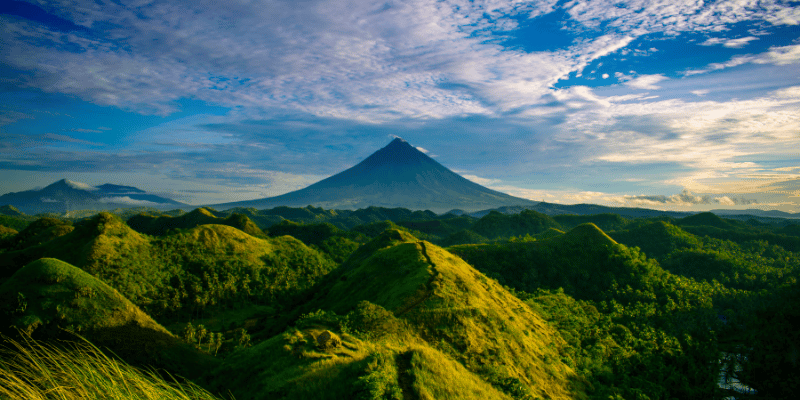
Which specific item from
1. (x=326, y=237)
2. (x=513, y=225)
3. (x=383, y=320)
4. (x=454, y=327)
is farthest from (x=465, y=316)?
(x=513, y=225)

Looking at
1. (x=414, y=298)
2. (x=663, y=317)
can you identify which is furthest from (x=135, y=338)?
(x=663, y=317)

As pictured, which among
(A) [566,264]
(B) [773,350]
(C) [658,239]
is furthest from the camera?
(C) [658,239]

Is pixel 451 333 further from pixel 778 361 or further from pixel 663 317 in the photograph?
pixel 778 361

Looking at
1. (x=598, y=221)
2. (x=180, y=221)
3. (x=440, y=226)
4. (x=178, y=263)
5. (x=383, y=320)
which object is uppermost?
(x=598, y=221)

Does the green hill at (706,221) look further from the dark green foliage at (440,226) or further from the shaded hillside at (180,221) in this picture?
the shaded hillside at (180,221)

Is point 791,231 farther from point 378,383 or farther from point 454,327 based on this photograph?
point 378,383

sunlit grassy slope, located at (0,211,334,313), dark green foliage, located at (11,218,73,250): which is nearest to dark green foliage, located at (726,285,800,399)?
sunlit grassy slope, located at (0,211,334,313)

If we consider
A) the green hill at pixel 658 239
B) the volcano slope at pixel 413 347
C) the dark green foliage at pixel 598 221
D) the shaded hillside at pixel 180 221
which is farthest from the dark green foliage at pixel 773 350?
the shaded hillside at pixel 180 221
